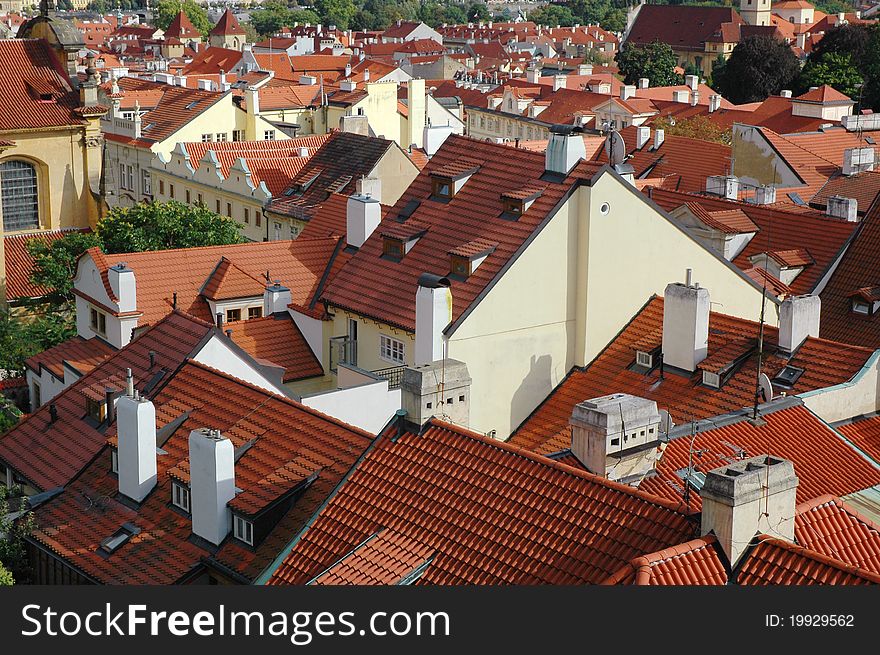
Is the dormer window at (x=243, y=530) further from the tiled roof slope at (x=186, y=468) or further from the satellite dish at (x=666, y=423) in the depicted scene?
the satellite dish at (x=666, y=423)

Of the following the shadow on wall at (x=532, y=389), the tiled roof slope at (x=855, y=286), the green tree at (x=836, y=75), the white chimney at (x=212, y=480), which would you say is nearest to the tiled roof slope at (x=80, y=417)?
the white chimney at (x=212, y=480)

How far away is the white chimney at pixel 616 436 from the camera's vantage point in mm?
19031

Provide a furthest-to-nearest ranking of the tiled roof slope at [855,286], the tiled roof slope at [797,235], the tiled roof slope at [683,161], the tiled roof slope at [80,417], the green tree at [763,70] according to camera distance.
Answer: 1. the green tree at [763,70]
2. the tiled roof slope at [683,161]
3. the tiled roof slope at [797,235]
4. the tiled roof slope at [855,286]
5. the tiled roof slope at [80,417]

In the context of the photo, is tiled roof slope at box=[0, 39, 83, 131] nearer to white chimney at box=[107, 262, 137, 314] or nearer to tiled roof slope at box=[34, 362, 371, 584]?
white chimney at box=[107, 262, 137, 314]

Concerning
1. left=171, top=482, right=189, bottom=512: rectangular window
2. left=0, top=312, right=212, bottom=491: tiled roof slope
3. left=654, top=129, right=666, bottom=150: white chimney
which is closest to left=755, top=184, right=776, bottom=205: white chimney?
left=654, top=129, right=666, bottom=150: white chimney

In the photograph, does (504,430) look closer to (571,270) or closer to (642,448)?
(571,270)

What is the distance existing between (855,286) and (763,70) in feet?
261

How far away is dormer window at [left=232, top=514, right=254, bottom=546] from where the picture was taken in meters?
19.4

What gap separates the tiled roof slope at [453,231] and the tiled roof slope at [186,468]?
526 cm

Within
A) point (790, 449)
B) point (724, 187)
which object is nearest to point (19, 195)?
point (724, 187)

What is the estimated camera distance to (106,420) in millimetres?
23781

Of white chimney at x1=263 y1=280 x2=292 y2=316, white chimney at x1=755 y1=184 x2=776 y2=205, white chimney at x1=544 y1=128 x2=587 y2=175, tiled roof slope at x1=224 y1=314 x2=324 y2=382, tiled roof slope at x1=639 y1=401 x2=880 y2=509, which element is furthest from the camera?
white chimney at x1=755 y1=184 x2=776 y2=205

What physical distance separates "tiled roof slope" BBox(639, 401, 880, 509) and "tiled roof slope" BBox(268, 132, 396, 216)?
25.6 metres

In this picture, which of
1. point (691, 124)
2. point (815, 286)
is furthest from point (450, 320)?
point (691, 124)
